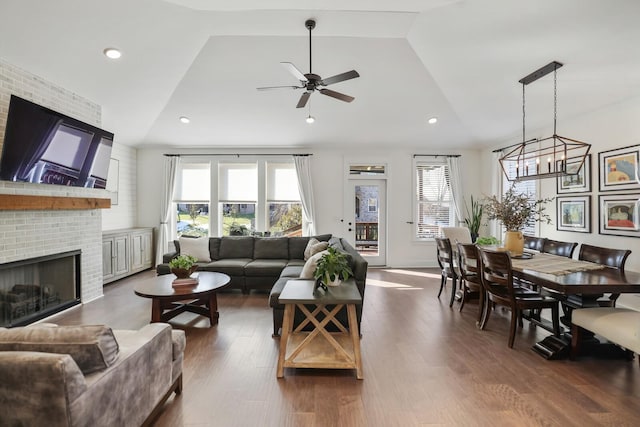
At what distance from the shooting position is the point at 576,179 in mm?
4406

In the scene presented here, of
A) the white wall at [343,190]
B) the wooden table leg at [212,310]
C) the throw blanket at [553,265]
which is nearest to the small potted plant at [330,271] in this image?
the wooden table leg at [212,310]

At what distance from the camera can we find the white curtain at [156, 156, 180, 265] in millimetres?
6559

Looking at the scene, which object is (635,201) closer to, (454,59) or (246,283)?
(454,59)

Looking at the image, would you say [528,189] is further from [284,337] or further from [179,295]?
[179,295]

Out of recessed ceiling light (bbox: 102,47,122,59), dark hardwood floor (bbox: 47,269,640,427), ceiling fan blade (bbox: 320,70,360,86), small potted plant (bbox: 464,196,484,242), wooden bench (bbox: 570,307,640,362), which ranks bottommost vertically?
dark hardwood floor (bbox: 47,269,640,427)

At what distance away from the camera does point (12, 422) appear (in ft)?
4.46

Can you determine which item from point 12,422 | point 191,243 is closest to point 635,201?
point 12,422

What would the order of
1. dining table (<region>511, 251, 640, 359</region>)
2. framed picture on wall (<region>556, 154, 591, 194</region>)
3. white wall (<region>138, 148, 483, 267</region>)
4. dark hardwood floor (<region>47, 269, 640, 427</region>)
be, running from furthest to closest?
white wall (<region>138, 148, 483, 267</region>) → framed picture on wall (<region>556, 154, 591, 194</region>) → dining table (<region>511, 251, 640, 359</region>) → dark hardwood floor (<region>47, 269, 640, 427</region>)

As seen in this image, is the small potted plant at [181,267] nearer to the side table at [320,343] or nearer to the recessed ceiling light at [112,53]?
the side table at [320,343]

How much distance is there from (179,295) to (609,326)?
3907mm

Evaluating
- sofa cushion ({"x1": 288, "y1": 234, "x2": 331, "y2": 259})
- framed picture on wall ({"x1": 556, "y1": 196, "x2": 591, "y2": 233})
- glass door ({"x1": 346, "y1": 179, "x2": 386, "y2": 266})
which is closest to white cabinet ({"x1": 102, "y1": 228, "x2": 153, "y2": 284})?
sofa cushion ({"x1": 288, "y1": 234, "x2": 331, "y2": 259})

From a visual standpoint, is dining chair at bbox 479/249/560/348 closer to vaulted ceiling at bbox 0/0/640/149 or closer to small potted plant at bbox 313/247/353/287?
small potted plant at bbox 313/247/353/287

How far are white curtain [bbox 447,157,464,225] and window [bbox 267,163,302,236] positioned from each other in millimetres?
3431

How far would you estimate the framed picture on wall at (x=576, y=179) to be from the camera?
4230 millimetres
